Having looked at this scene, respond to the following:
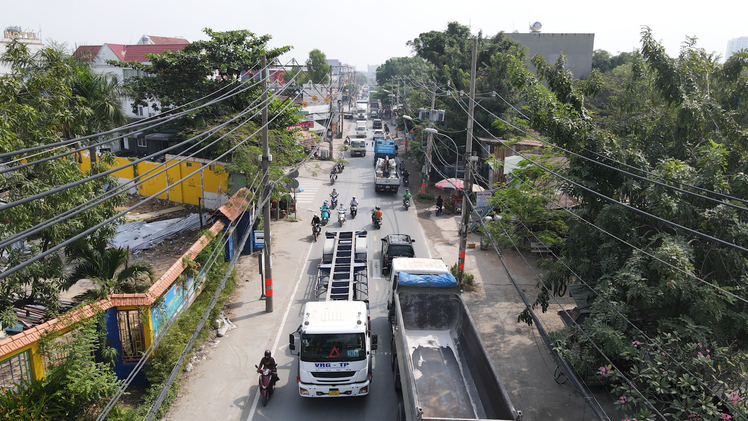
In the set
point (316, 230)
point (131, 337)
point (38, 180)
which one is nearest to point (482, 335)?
point (131, 337)

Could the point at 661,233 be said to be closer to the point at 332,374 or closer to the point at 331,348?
the point at 331,348

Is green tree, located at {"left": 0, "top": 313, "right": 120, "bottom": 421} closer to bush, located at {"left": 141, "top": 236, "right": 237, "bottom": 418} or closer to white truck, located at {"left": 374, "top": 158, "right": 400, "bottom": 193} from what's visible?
bush, located at {"left": 141, "top": 236, "right": 237, "bottom": 418}

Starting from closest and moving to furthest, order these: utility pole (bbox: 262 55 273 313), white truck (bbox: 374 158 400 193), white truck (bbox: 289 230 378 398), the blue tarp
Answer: white truck (bbox: 289 230 378 398), the blue tarp, utility pole (bbox: 262 55 273 313), white truck (bbox: 374 158 400 193)

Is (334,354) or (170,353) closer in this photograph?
(334,354)

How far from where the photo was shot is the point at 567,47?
48750 mm

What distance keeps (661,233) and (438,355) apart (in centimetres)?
589

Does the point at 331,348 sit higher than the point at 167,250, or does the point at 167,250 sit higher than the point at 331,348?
the point at 331,348

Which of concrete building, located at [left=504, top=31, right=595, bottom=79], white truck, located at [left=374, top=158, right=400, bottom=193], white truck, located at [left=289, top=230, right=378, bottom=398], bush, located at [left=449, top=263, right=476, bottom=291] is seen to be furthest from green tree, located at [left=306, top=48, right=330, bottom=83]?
white truck, located at [left=289, top=230, right=378, bottom=398]

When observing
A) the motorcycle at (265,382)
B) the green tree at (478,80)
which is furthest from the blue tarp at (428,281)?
the green tree at (478,80)

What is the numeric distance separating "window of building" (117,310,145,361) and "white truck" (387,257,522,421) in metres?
6.15

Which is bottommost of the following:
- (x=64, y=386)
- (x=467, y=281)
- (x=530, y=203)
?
(x=467, y=281)

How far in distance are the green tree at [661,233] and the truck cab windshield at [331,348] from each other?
4482mm

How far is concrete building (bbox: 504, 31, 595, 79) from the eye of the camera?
48.0 meters

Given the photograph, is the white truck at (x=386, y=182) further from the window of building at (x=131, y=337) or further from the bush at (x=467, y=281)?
the window of building at (x=131, y=337)
